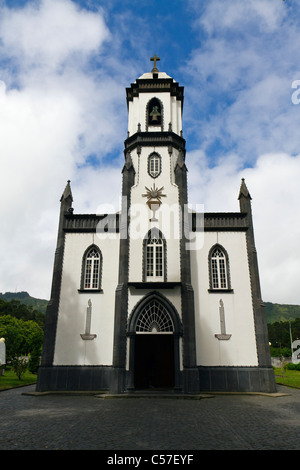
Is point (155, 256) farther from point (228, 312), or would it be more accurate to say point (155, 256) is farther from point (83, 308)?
point (228, 312)

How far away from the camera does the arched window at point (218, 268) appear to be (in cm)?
1920

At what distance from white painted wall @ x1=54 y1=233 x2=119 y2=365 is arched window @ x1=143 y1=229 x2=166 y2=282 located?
6.44ft

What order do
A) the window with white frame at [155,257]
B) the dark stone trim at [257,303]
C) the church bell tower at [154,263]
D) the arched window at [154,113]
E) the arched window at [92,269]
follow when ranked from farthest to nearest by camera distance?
1. the arched window at [154,113]
2. the arched window at [92,269]
3. the window with white frame at [155,257]
4. the dark stone trim at [257,303]
5. the church bell tower at [154,263]

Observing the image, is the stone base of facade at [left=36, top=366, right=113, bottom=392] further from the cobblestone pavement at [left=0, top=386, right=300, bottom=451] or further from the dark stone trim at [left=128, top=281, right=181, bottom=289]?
the dark stone trim at [left=128, top=281, right=181, bottom=289]

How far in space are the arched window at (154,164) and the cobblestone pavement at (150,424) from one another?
540 inches

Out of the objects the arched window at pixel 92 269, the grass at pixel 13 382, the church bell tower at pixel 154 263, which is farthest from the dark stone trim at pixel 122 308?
the grass at pixel 13 382

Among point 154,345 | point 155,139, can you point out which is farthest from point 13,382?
point 155,139

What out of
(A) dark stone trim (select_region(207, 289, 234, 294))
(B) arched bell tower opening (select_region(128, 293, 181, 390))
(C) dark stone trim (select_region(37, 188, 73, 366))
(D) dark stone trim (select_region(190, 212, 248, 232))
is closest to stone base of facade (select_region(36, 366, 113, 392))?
(C) dark stone trim (select_region(37, 188, 73, 366))

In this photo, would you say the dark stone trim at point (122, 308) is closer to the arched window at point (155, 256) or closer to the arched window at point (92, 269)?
the arched window at point (155, 256)

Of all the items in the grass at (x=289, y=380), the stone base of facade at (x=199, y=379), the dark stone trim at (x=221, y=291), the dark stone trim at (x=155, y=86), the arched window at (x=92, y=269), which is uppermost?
the dark stone trim at (x=155, y=86)

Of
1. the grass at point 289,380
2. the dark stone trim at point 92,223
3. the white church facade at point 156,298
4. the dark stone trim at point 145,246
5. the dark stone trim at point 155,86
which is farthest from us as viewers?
the dark stone trim at point 155,86

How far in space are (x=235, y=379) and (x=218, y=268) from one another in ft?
20.7

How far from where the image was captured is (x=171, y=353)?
1894 centimetres
